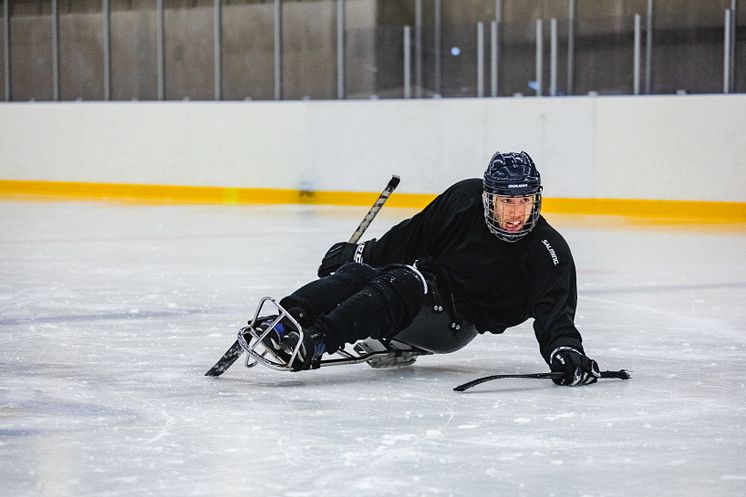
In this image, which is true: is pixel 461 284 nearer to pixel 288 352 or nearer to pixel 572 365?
pixel 572 365

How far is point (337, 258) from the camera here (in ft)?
14.2

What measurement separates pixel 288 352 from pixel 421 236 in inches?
26.4

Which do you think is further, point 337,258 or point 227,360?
point 337,258

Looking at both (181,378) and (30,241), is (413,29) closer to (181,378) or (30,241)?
(30,241)

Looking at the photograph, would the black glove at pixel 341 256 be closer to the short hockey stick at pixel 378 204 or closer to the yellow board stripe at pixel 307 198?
the short hockey stick at pixel 378 204

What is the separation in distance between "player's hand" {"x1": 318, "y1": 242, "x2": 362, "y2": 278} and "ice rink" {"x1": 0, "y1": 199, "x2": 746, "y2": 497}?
0.31m

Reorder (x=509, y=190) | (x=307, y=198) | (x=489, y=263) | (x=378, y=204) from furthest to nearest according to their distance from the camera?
(x=307, y=198)
(x=378, y=204)
(x=489, y=263)
(x=509, y=190)

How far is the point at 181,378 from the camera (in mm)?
4129

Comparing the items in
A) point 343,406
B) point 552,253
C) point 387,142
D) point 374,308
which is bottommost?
point 343,406

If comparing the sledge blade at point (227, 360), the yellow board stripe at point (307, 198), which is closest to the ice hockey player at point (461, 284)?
the sledge blade at point (227, 360)

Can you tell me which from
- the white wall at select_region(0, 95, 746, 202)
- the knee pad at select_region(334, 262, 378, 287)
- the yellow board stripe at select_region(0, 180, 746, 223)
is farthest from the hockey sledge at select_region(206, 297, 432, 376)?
the white wall at select_region(0, 95, 746, 202)

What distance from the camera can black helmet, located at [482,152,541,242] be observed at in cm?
392

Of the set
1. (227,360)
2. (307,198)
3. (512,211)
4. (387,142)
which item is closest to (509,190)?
(512,211)

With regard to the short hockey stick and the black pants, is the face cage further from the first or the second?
the short hockey stick
